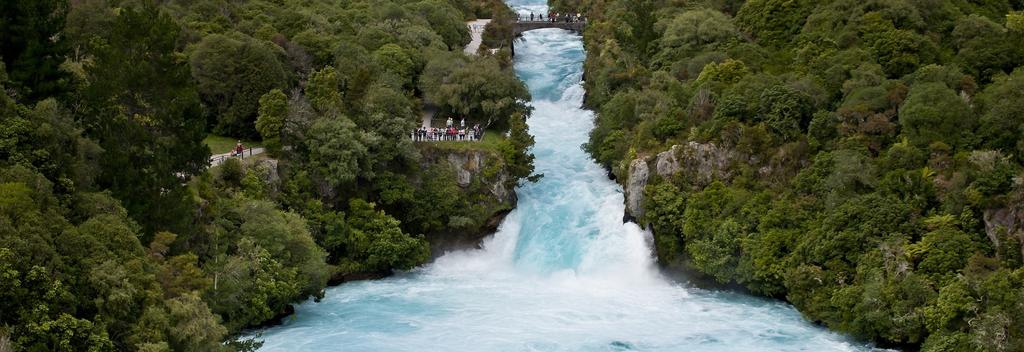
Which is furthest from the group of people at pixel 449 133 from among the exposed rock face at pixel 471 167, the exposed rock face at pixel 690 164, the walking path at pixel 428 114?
the exposed rock face at pixel 690 164

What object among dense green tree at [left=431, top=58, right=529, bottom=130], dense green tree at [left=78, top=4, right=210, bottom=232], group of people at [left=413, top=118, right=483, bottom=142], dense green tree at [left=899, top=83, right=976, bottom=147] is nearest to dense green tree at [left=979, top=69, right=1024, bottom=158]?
dense green tree at [left=899, top=83, right=976, bottom=147]

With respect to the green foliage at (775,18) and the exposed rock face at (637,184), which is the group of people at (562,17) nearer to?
the green foliage at (775,18)

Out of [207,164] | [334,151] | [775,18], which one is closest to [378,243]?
[334,151]

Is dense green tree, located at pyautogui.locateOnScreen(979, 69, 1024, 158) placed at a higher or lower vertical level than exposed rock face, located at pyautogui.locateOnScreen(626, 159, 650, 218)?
higher

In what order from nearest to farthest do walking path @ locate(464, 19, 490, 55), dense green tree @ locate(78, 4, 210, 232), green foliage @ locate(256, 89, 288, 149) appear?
dense green tree @ locate(78, 4, 210, 232) < green foliage @ locate(256, 89, 288, 149) < walking path @ locate(464, 19, 490, 55)

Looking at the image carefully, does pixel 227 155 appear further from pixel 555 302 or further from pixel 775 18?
pixel 775 18

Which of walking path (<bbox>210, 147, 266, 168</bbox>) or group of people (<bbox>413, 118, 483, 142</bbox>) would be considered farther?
group of people (<bbox>413, 118, 483, 142</bbox>)

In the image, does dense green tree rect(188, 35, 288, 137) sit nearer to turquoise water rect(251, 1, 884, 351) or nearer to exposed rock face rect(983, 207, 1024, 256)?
turquoise water rect(251, 1, 884, 351)
